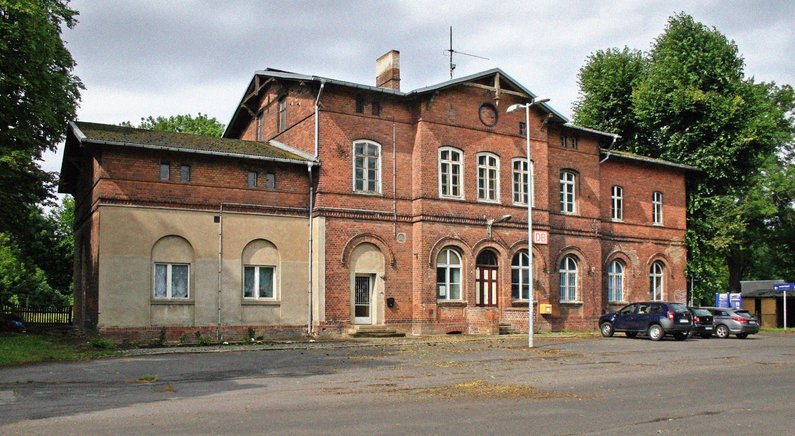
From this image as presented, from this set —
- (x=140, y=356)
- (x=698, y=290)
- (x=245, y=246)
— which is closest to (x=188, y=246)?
(x=245, y=246)

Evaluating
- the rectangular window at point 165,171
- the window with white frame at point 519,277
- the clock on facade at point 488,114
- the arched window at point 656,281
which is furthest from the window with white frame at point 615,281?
the rectangular window at point 165,171

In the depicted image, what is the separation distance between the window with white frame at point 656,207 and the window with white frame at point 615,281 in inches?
141

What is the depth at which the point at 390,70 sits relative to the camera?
105 feet

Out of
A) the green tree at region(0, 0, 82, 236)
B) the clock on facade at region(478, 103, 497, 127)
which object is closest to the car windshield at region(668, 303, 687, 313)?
the clock on facade at region(478, 103, 497, 127)

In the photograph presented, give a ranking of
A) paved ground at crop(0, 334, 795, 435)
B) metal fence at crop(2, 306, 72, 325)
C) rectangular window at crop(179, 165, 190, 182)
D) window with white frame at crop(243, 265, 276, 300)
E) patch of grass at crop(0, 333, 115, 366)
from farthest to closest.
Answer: metal fence at crop(2, 306, 72, 325)
window with white frame at crop(243, 265, 276, 300)
rectangular window at crop(179, 165, 190, 182)
patch of grass at crop(0, 333, 115, 366)
paved ground at crop(0, 334, 795, 435)

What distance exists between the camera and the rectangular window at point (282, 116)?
31.4 m

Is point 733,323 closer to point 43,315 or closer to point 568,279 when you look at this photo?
point 568,279

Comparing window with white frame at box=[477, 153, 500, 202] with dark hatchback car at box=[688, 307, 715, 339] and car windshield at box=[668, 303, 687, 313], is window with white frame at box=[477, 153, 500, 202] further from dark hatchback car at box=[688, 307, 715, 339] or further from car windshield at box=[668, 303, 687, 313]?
dark hatchback car at box=[688, 307, 715, 339]

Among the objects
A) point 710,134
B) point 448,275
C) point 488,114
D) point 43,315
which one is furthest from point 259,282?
point 710,134

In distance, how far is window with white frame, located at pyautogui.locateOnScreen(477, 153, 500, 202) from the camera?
105 ft

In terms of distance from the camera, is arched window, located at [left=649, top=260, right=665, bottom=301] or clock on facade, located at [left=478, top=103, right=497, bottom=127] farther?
arched window, located at [left=649, top=260, right=665, bottom=301]

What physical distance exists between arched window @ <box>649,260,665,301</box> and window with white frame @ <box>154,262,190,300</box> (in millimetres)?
24368

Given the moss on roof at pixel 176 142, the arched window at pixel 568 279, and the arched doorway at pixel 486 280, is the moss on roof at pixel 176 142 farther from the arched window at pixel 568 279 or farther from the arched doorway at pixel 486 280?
the arched window at pixel 568 279

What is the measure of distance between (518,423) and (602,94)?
3962 cm
